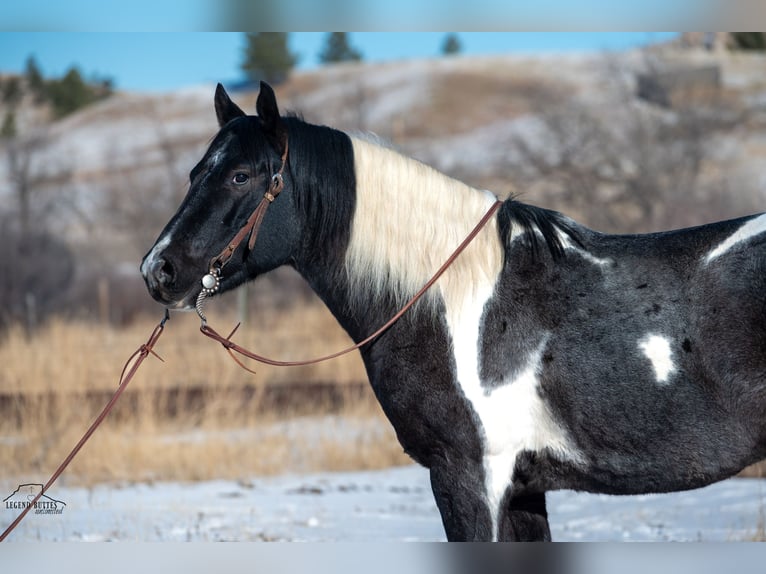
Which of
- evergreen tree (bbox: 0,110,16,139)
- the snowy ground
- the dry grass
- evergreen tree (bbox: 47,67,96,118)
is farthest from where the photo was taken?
evergreen tree (bbox: 47,67,96,118)

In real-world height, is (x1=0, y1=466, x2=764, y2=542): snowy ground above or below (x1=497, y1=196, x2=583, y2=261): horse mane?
below

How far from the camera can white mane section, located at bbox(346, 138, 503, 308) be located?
10.2ft

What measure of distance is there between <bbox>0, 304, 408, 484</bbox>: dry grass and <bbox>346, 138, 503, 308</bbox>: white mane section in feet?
14.4

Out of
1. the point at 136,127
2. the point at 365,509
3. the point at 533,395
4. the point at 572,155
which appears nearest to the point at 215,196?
the point at 533,395

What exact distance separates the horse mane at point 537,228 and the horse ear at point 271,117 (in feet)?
2.97

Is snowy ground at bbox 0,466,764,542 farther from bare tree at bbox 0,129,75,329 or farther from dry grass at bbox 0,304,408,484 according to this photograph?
bare tree at bbox 0,129,75,329

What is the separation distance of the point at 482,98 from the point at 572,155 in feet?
39.3

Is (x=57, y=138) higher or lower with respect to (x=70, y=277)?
higher

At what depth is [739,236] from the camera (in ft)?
9.48

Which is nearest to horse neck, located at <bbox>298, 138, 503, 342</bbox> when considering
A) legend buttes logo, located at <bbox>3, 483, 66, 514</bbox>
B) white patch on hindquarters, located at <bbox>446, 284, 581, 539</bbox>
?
white patch on hindquarters, located at <bbox>446, 284, 581, 539</bbox>

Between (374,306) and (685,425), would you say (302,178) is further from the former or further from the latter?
(685,425)

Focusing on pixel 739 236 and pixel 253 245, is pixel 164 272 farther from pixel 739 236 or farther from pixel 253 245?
pixel 739 236

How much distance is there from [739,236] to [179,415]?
20.9 ft

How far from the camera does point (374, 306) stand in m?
3.17
